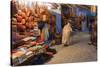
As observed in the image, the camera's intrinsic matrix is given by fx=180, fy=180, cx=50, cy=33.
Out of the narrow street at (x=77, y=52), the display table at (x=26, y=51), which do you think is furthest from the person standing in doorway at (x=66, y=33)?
the display table at (x=26, y=51)

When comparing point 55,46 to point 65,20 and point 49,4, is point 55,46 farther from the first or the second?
point 49,4

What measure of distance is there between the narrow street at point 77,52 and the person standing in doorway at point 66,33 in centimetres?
5

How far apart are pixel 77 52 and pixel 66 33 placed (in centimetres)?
26

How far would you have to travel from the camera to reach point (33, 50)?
1.96 meters

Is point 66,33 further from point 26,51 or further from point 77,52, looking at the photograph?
point 26,51

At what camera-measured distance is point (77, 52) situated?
6.98ft

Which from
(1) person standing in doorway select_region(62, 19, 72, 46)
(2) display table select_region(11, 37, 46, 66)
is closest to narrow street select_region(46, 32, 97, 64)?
(1) person standing in doorway select_region(62, 19, 72, 46)

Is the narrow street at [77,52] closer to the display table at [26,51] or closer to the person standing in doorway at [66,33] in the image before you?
the person standing in doorway at [66,33]

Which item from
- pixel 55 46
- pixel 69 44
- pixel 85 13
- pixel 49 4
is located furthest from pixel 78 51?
pixel 49 4

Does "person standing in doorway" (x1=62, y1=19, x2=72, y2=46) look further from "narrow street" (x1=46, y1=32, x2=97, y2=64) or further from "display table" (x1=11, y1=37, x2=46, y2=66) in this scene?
"display table" (x1=11, y1=37, x2=46, y2=66)

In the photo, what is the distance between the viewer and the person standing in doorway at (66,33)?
2076 millimetres

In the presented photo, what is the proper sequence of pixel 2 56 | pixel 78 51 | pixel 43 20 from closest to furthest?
pixel 2 56
pixel 43 20
pixel 78 51

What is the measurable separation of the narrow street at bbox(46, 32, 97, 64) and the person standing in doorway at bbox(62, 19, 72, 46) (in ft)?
0.18

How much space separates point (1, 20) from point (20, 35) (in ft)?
0.81
